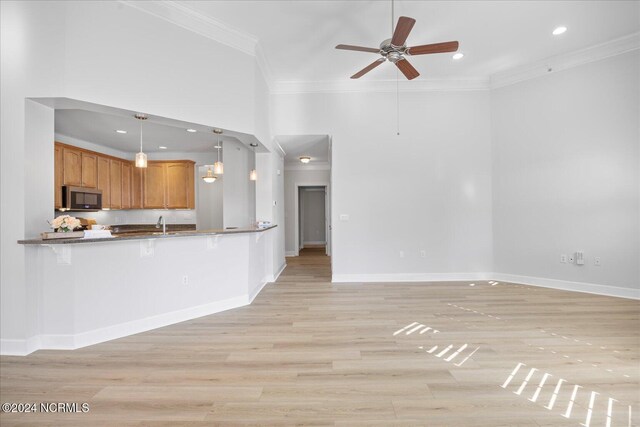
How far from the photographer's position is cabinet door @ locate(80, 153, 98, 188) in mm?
5477

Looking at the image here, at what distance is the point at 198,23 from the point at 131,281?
3.14 metres

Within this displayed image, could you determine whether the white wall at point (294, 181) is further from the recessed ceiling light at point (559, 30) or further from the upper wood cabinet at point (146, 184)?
the recessed ceiling light at point (559, 30)

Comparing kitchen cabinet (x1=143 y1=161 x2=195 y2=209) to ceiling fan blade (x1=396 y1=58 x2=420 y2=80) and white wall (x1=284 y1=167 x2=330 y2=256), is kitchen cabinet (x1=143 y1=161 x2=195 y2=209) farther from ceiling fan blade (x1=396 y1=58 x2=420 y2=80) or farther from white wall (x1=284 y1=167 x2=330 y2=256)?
ceiling fan blade (x1=396 y1=58 x2=420 y2=80)

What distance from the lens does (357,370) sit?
2234 mm

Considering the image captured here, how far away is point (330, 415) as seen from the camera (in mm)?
1749

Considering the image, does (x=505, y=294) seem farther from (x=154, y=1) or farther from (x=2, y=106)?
(x=2, y=106)

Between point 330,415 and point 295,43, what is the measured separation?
4329mm

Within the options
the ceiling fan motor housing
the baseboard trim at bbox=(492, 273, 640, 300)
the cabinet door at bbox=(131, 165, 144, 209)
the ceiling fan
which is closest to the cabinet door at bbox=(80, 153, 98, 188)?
the cabinet door at bbox=(131, 165, 144, 209)

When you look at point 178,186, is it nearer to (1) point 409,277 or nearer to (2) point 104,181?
(2) point 104,181

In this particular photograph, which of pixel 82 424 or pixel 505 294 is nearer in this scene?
pixel 82 424

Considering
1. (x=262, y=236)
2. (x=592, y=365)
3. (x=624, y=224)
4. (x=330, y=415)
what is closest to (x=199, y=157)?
(x=262, y=236)

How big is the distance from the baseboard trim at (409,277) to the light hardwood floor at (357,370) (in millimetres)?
1426

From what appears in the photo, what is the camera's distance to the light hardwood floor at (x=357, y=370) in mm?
1764

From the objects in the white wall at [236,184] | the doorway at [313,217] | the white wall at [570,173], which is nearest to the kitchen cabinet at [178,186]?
the white wall at [236,184]
